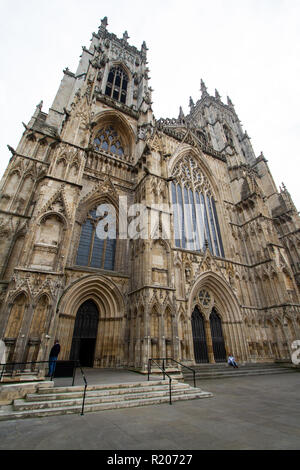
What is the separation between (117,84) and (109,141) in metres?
11.0

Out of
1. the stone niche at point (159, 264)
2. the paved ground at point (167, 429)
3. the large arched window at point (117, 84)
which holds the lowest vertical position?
the paved ground at point (167, 429)

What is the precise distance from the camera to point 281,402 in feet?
17.9

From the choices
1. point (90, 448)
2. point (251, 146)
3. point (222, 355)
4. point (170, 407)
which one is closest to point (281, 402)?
point (170, 407)

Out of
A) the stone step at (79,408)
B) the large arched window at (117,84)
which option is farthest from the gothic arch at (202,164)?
the stone step at (79,408)

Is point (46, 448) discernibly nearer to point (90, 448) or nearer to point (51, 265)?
point (90, 448)

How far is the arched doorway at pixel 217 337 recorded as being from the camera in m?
13.3

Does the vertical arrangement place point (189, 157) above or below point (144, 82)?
below

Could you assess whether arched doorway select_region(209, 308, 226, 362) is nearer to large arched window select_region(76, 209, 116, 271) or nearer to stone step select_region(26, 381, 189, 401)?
large arched window select_region(76, 209, 116, 271)

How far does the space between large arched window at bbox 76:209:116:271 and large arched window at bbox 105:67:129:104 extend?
51.9 ft

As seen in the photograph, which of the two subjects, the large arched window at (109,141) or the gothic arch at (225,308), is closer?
the gothic arch at (225,308)

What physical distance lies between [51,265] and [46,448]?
279 inches

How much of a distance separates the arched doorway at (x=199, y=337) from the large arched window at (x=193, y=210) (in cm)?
471

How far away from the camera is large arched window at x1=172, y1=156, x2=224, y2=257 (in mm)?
16000

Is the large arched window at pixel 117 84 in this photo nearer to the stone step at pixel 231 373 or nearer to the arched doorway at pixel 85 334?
the arched doorway at pixel 85 334
